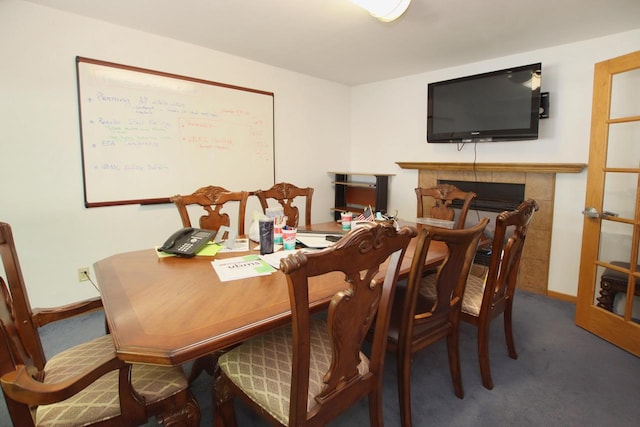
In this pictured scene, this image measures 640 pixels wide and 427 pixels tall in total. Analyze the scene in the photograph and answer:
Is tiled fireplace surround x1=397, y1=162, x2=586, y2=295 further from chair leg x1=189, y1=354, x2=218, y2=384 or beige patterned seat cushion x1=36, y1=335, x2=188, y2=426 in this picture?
beige patterned seat cushion x1=36, y1=335, x2=188, y2=426

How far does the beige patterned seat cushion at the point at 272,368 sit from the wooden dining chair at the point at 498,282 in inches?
32.4

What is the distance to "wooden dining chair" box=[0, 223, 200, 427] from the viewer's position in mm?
873

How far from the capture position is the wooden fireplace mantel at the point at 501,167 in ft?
9.43

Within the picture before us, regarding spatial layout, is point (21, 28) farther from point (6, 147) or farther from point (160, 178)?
point (160, 178)

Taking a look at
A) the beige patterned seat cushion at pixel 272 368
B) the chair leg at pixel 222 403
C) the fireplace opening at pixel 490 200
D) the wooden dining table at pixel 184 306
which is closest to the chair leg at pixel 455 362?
the wooden dining table at pixel 184 306

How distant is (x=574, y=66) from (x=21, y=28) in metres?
4.20

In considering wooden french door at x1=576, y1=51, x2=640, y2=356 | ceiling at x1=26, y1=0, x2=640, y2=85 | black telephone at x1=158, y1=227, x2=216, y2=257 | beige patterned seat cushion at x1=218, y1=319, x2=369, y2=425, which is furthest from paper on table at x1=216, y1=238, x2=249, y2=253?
wooden french door at x1=576, y1=51, x2=640, y2=356

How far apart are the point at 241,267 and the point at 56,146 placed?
78.1 inches

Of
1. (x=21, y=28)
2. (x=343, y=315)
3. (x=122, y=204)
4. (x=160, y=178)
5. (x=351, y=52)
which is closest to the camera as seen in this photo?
(x=343, y=315)

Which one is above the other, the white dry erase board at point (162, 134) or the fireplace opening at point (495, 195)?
the white dry erase board at point (162, 134)

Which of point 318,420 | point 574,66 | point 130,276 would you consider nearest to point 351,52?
point 574,66

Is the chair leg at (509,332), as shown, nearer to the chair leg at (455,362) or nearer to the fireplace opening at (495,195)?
the chair leg at (455,362)

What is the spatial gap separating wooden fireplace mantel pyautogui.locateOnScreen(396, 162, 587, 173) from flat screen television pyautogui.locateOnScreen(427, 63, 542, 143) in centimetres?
25

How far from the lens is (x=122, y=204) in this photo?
282 centimetres
